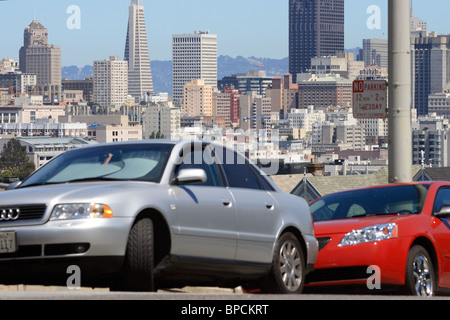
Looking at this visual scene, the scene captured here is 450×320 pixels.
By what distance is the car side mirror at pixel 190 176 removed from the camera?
9.03 meters

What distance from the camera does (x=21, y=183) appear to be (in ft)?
31.2

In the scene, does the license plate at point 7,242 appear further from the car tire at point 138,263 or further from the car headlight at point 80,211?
the car tire at point 138,263

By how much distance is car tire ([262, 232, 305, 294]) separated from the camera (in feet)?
32.6

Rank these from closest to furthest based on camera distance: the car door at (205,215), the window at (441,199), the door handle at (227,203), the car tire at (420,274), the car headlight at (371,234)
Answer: the car door at (205,215), the door handle at (227,203), the car tire at (420,274), the car headlight at (371,234), the window at (441,199)

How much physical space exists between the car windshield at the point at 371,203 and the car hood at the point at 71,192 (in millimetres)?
3360

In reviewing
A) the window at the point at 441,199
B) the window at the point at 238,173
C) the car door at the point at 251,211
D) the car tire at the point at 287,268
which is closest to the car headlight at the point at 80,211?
the car door at the point at 251,211

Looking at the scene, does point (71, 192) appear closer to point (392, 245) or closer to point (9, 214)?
point (9, 214)

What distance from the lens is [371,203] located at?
11.8 metres

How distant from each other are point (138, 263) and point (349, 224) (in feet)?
10.3

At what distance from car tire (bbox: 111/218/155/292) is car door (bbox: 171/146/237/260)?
0.38m

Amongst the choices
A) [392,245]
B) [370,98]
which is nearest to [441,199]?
[392,245]

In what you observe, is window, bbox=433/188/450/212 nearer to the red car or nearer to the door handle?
the red car

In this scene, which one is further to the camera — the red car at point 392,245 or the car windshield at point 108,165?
the red car at point 392,245

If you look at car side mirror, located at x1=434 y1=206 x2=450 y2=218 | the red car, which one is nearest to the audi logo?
the red car
